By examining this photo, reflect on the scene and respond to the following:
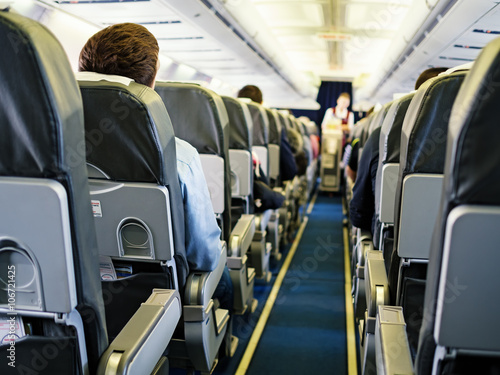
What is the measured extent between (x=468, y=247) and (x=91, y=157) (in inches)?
49.1

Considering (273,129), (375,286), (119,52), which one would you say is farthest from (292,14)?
(375,286)

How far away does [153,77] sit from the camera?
1905 millimetres

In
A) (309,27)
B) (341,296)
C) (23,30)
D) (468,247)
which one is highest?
(309,27)

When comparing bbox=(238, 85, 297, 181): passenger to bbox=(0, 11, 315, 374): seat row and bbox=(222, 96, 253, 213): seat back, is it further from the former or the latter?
bbox=(0, 11, 315, 374): seat row

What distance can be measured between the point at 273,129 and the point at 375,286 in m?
3.37

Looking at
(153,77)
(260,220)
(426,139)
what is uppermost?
(153,77)

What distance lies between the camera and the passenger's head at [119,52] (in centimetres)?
175

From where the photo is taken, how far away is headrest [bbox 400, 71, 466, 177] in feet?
5.06

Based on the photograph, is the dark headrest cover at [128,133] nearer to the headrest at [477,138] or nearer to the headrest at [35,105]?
the headrest at [35,105]

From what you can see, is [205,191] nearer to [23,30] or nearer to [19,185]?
[19,185]

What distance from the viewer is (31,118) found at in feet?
3.37

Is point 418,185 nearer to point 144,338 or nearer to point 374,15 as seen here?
point 144,338

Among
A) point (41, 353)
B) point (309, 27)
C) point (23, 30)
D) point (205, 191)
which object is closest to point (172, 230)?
point (205, 191)

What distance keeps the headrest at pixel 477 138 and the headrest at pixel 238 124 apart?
2074 millimetres
